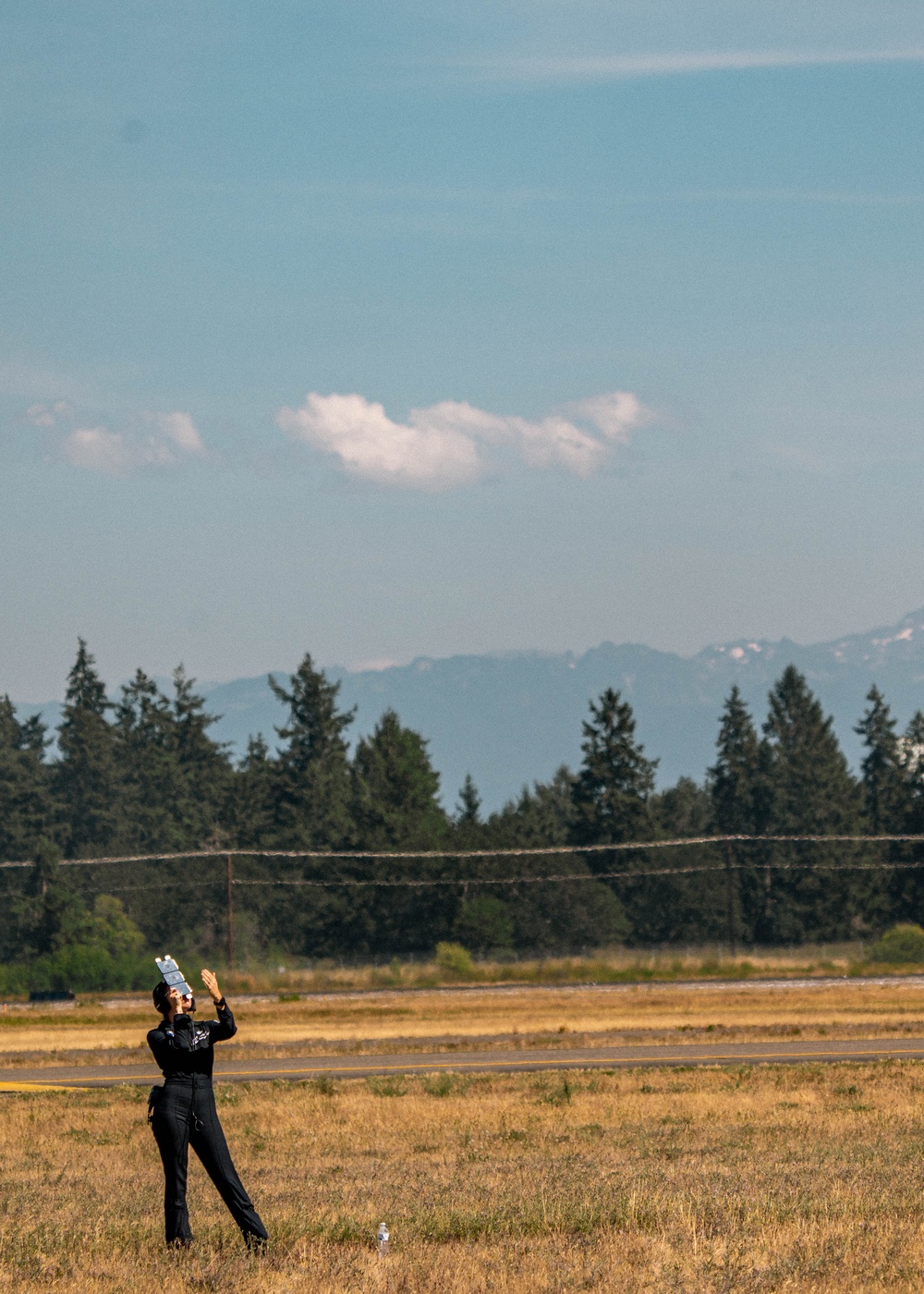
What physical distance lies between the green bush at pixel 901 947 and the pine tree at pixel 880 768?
36.7 meters

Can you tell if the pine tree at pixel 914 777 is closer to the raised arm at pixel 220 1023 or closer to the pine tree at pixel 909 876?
the pine tree at pixel 909 876

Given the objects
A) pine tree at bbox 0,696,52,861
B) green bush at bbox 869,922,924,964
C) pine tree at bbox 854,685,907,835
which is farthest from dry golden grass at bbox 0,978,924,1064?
pine tree at bbox 0,696,52,861

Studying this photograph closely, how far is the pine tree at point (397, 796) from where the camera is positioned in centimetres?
11951

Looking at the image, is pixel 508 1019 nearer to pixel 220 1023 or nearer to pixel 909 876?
pixel 220 1023

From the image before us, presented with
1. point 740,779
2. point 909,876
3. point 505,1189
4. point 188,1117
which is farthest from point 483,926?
point 188,1117

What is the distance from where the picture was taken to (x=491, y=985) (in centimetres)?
7956

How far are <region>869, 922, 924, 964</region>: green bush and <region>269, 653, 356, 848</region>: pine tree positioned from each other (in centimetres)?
4718

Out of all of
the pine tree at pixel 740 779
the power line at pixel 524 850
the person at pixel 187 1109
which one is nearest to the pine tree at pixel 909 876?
the power line at pixel 524 850

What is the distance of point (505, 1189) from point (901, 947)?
80.7m

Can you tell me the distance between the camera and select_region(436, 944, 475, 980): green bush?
8850cm

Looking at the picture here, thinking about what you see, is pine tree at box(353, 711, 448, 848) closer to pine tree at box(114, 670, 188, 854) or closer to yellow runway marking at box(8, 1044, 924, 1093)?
pine tree at box(114, 670, 188, 854)

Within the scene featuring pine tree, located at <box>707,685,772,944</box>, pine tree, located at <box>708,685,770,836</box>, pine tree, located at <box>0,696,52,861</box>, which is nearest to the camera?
pine tree, located at <box>707,685,772,944</box>

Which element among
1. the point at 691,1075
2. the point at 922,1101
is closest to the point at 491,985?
the point at 691,1075

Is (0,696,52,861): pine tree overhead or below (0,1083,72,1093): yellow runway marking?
overhead
